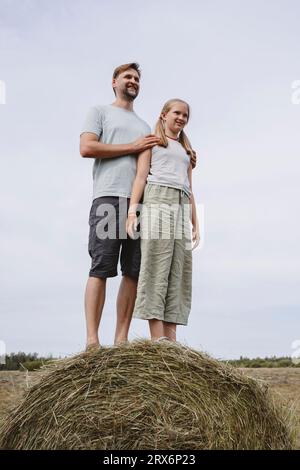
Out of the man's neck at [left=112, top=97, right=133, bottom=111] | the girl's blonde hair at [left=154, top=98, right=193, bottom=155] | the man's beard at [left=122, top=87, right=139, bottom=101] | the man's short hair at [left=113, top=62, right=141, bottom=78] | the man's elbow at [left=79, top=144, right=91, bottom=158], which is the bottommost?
the man's elbow at [left=79, top=144, right=91, bottom=158]

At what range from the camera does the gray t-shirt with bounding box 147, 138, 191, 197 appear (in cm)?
449

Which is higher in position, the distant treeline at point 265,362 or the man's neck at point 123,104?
the man's neck at point 123,104

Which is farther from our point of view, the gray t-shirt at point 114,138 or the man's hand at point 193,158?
the man's hand at point 193,158

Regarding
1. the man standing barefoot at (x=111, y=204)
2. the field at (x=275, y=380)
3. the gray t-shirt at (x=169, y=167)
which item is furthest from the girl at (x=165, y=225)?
the field at (x=275, y=380)

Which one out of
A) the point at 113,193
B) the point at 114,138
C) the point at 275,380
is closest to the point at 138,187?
the point at 113,193

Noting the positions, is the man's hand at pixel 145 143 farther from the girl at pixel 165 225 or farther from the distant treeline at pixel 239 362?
the distant treeline at pixel 239 362

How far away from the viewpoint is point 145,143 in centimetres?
454

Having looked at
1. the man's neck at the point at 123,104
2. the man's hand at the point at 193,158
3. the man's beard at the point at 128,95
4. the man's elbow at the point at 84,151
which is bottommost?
the man's hand at the point at 193,158

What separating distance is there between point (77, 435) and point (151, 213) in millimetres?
1417

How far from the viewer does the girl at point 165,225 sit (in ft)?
14.3

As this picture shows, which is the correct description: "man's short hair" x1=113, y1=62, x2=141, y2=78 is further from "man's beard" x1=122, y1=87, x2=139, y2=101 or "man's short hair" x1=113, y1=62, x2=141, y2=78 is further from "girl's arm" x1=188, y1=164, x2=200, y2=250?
"girl's arm" x1=188, y1=164, x2=200, y2=250

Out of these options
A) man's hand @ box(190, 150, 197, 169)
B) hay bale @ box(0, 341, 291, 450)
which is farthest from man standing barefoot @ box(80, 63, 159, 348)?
hay bale @ box(0, 341, 291, 450)

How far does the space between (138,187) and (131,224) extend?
26cm
